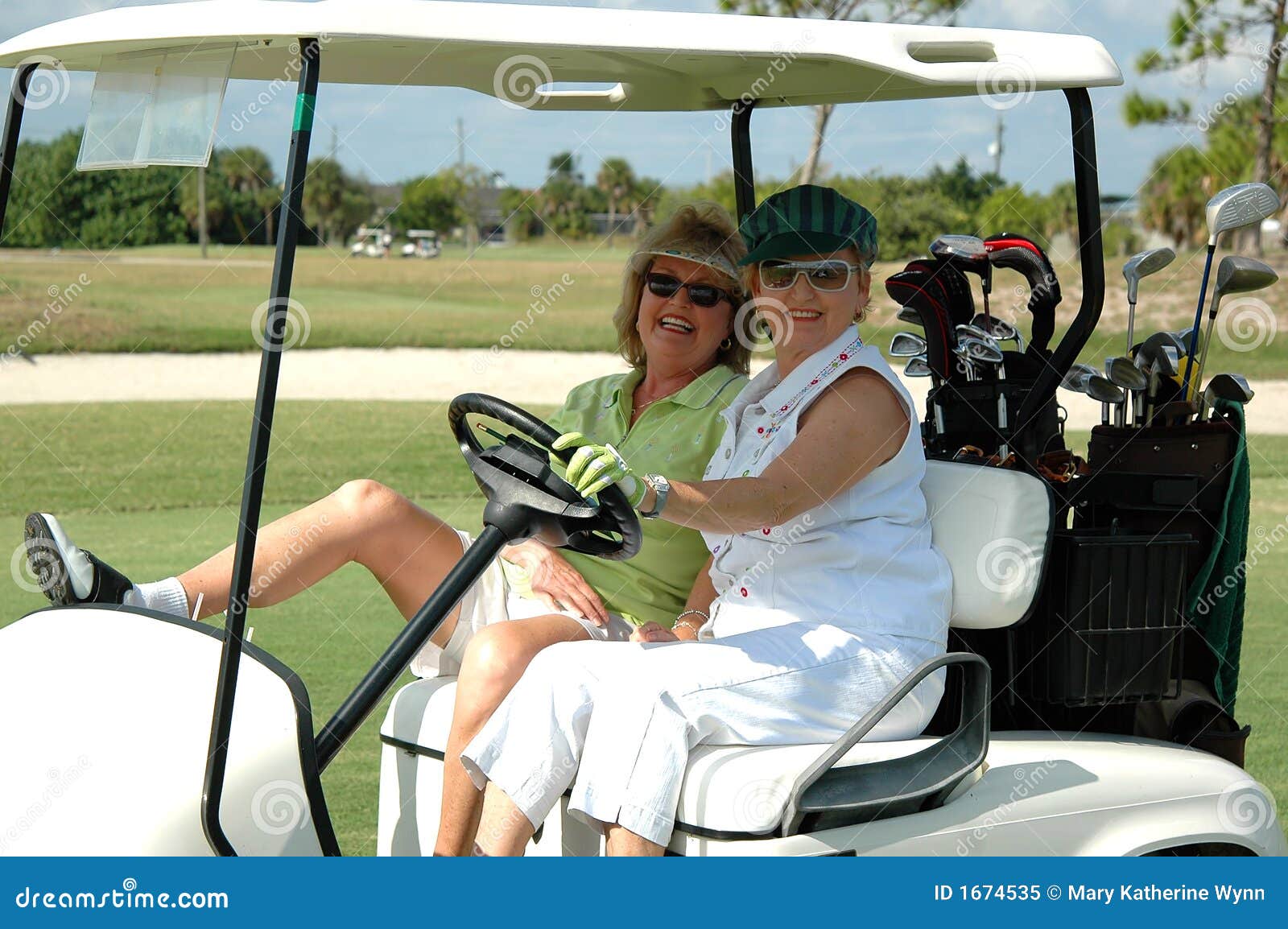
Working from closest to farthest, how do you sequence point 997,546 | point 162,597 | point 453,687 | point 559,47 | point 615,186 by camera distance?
1. point 559,47
2. point 997,546
3. point 162,597
4. point 453,687
5. point 615,186

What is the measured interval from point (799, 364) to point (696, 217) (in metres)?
0.55

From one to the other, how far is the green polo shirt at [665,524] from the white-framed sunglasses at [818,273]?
42 cm

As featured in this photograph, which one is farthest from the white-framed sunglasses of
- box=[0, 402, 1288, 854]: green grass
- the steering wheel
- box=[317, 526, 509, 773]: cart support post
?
box=[0, 402, 1288, 854]: green grass

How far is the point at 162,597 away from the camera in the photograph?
2.44 m

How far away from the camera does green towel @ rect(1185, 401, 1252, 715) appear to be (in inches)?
101

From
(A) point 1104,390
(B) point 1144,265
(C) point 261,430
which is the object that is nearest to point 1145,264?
(B) point 1144,265

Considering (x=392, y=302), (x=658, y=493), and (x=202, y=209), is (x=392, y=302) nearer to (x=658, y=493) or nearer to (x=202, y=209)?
(x=202, y=209)

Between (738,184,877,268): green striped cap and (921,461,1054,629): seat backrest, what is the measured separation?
453 millimetres

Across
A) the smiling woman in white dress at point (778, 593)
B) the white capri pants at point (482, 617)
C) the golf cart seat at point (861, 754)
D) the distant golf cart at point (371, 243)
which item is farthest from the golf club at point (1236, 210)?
the distant golf cart at point (371, 243)

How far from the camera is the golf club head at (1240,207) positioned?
2.71 metres

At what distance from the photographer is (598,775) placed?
81.4 inches

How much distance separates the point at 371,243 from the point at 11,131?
27269mm
